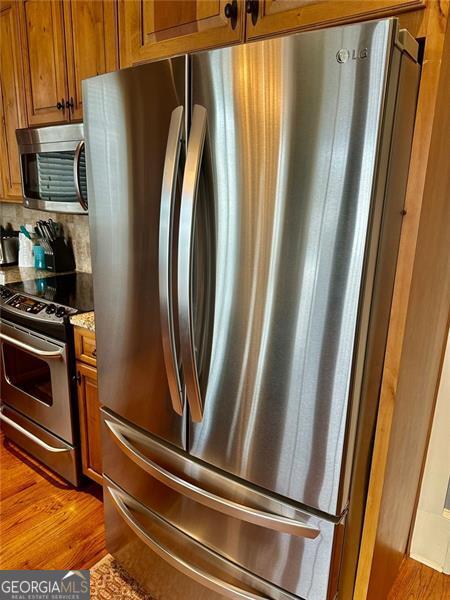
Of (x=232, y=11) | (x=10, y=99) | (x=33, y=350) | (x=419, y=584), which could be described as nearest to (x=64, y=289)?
(x=33, y=350)

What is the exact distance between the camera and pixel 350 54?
78cm

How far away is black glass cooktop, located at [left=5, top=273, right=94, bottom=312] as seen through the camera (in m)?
1.92

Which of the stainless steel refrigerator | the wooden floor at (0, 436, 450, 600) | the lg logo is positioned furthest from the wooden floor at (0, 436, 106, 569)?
the lg logo

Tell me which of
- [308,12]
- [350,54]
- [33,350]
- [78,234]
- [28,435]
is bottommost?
[28,435]

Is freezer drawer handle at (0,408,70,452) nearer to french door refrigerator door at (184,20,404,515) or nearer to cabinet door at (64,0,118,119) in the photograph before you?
french door refrigerator door at (184,20,404,515)

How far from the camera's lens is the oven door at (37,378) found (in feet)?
6.11

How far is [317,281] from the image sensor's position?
90 cm

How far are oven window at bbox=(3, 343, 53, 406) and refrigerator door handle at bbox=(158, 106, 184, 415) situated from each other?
3.48 feet

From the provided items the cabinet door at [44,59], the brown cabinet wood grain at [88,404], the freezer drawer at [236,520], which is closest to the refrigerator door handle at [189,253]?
the freezer drawer at [236,520]

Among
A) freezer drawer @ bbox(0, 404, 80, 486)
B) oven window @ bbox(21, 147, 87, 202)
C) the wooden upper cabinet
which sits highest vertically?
the wooden upper cabinet

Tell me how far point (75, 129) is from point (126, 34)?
1.60 ft

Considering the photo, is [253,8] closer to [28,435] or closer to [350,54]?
[350,54]

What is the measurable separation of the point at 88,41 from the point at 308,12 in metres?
1.12

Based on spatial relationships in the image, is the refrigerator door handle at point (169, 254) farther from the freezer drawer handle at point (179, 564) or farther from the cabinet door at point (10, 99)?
the cabinet door at point (10, 99)
